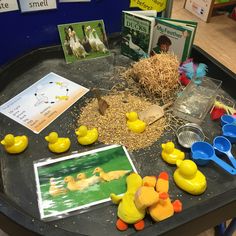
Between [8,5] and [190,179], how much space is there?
76 centimetres

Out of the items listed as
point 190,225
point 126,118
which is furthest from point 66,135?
point 190,225

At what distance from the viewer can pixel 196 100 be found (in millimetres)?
897

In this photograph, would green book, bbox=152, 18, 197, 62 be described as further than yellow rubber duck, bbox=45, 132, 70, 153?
Yes

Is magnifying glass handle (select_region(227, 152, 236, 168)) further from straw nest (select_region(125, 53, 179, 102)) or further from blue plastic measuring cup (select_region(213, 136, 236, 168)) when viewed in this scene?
straw nest (select_region(125, 53, 179, 102))

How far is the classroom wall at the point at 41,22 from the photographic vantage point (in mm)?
954

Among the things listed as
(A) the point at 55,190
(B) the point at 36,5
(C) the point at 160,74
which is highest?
(B) the point at 36,5

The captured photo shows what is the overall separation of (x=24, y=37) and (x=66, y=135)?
432 millimetres

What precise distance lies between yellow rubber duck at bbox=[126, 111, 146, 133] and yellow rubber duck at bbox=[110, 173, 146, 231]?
7.7 inches

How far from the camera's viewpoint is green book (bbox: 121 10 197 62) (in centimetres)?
95

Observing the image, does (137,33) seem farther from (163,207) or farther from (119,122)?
(163,207)

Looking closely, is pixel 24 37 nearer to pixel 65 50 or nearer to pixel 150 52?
pixel 65 50

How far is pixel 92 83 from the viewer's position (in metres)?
0.98

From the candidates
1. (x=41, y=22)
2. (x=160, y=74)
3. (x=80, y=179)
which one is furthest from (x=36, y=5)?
(x=80, y=179)

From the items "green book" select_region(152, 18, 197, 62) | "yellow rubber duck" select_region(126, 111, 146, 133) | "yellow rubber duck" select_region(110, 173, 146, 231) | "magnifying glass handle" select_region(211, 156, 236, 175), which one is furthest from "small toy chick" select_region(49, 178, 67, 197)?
"green book" select_region(152, 18, 197, 62)
